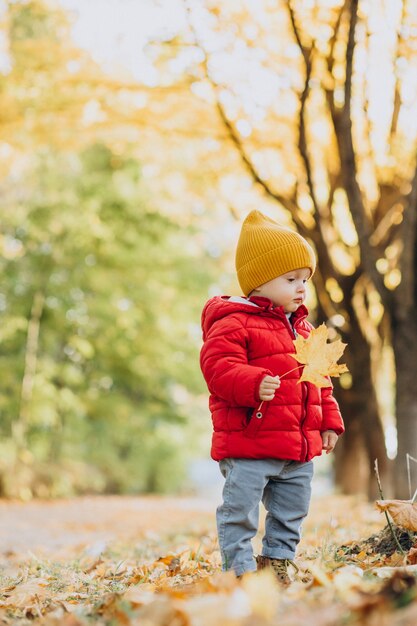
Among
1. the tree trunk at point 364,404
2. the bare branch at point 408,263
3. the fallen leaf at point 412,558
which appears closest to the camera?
the fallen leaf at point 412,558

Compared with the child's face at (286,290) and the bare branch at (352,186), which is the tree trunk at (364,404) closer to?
the bare branch at (352,186)

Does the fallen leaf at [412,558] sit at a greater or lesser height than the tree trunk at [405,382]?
greater

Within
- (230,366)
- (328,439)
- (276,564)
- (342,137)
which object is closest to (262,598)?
(230,366)

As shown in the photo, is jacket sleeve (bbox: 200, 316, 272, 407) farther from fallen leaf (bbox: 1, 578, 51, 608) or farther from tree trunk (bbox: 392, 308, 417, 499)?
tree trunk (bbox: 392, 308, 417, 499)

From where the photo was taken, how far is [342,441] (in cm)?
1113

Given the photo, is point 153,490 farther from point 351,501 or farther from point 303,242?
point 303,242

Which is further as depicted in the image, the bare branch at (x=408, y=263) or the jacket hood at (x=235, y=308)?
the bare branch at (x=408, y=263)

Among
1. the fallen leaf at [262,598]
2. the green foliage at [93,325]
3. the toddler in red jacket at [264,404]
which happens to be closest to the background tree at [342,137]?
the toddler in red jacket at [264,404]

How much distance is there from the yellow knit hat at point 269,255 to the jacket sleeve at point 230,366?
10.4 inches

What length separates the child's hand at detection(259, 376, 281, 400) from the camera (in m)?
2.87

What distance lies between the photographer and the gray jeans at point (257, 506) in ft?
9.83

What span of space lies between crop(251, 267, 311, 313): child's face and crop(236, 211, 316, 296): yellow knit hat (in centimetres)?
3

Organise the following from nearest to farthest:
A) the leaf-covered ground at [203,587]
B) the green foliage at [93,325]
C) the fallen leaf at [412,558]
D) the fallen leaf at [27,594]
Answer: the leaf-covered ground at [203,587] → the fallen leaf at [27,594] → the fallen leaf at [412,558] → the green foliage at [93,325]

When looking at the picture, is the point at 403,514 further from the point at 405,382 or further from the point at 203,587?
the point at 405,382
